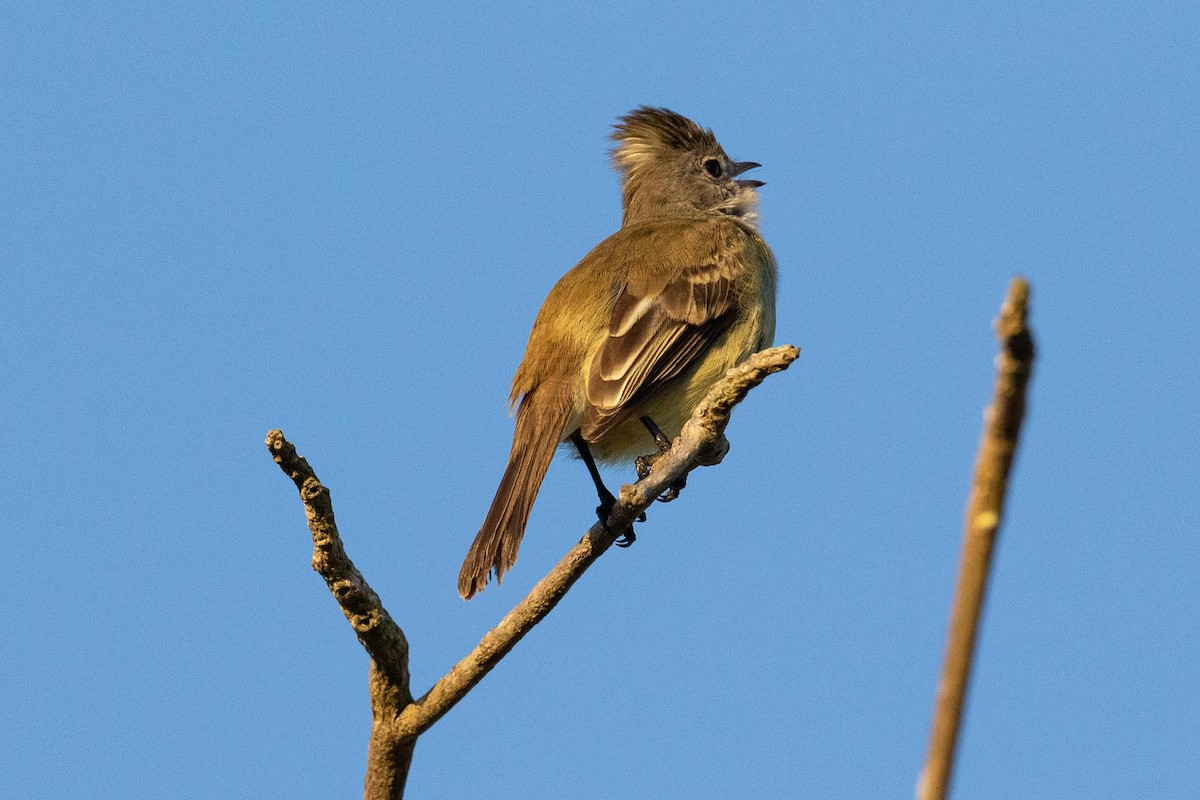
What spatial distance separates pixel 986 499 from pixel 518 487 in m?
4.60

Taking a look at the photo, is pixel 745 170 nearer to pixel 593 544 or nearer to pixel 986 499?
pixel 593 544

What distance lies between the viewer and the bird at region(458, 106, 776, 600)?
5824 millimetres

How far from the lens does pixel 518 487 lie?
5.54 metres

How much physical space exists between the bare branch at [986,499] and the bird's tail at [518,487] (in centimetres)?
412

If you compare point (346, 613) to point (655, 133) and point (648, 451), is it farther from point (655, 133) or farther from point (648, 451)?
point (655, 133)

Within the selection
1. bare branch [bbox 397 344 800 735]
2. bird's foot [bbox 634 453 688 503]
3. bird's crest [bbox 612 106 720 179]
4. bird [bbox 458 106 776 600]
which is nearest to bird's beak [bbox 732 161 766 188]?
bird's crest [bbox 612 106 720 179]

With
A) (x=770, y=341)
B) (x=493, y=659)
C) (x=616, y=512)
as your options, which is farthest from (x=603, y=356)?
(x=493, y=659)

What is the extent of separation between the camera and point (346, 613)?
3.77 metres

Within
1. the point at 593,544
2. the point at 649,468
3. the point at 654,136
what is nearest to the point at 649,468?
the point at 649,468

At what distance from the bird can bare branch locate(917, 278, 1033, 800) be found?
4154 millimetres

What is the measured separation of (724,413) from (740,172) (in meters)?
5.50

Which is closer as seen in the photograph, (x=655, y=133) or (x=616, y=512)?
(x=616, y=512)

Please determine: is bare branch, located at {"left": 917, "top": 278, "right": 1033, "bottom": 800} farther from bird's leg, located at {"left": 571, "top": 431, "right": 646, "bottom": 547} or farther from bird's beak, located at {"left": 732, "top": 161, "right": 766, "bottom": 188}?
bird's beak, located at {"left": 732, "top": 161, "right": 766, "bottom": 188}

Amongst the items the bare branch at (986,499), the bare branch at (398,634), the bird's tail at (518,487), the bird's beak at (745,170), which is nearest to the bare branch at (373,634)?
the bare branch at (398,634)
